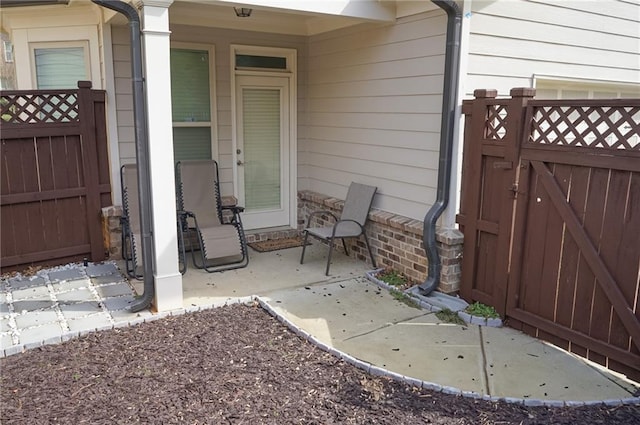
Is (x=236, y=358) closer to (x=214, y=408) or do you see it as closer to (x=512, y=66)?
(x=214, y=408)

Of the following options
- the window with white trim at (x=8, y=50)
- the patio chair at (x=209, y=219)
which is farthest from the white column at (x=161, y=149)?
the window with white trim at (x=8, y=50)

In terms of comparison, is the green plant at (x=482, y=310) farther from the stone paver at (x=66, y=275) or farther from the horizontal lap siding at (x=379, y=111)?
the stone paver at (x=66, y=275)

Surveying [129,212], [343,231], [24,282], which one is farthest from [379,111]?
[24,282]

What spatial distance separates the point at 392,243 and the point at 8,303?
357 cm

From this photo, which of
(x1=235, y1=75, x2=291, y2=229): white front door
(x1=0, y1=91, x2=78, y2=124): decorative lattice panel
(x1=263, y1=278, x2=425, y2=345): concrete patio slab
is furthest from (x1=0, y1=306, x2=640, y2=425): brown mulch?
(x1=235, y1=75, x2=291, y2=229): white front door

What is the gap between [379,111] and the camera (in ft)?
17.0

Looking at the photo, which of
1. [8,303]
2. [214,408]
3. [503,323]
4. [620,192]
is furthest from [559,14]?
[8,303]

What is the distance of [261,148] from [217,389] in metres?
3.84

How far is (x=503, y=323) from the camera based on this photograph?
3994 millimetres

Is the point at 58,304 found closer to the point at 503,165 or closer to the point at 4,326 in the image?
the point at 4,326

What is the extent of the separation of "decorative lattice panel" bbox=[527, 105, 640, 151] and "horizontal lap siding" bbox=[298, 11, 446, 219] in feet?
3.24

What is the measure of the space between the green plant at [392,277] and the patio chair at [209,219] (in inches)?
58.2

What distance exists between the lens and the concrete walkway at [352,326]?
3.12 m

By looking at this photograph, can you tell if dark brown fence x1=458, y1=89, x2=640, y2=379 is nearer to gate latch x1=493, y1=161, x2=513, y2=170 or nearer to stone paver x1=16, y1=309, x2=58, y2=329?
gate latch x1=493, y1=161, x2=513, y2=170
